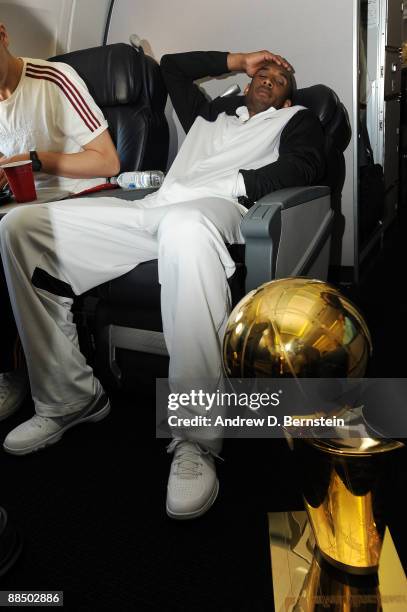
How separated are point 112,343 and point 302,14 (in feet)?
5.13

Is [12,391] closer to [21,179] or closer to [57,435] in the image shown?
[57,435]

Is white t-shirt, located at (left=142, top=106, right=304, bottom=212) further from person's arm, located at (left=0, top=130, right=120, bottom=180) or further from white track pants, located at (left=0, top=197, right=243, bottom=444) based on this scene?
person's arm, located at (left=0, top=130, right=120, bottom=180)

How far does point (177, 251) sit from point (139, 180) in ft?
2.31

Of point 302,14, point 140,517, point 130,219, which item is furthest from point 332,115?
point 140,517

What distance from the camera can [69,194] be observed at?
161 cm

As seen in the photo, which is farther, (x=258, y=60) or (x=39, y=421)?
(x=258, y=60)

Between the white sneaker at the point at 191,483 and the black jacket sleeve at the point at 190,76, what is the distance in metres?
1.24

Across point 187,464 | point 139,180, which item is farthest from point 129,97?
point 187,464

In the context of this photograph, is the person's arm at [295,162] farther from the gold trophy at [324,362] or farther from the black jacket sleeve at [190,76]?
the gold trophy at [324,362]

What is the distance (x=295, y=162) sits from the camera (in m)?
1.35

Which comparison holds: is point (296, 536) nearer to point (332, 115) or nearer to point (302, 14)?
point (332, 115)

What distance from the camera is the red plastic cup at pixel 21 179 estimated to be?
132cm

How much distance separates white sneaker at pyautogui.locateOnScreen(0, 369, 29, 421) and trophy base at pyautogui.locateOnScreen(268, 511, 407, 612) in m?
0.94

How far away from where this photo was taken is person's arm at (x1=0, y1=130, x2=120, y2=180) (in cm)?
163
